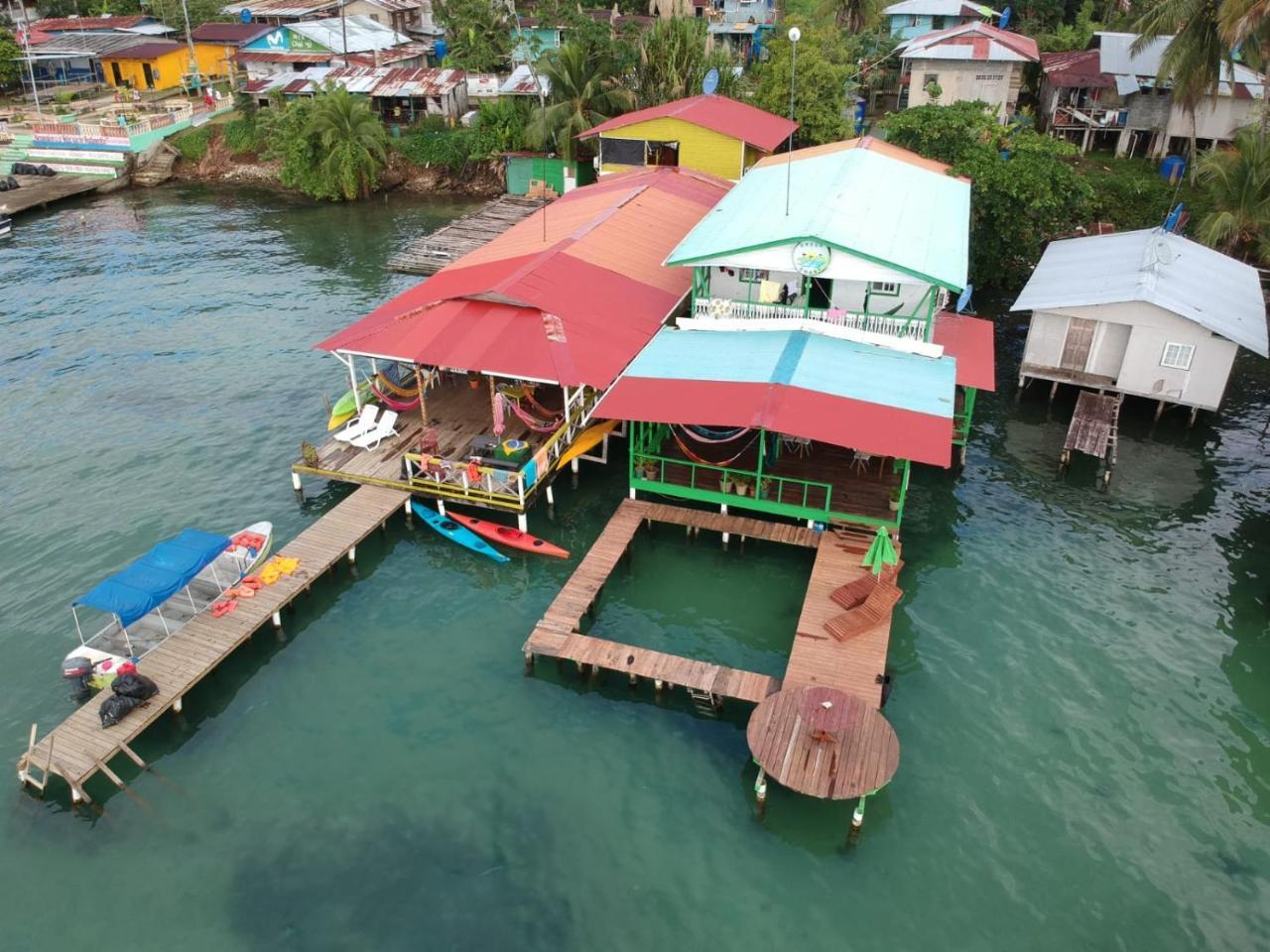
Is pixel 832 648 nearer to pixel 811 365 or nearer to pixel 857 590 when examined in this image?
pixel 857 590

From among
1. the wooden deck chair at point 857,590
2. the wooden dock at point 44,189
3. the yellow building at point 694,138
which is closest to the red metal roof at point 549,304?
the yellow building at point 694,138

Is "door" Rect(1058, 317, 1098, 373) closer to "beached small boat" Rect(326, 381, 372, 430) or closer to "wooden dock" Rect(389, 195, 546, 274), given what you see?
"beached small boat" Rect(326, 381, 372, 430)

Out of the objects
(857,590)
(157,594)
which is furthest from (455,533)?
A: (857,590)

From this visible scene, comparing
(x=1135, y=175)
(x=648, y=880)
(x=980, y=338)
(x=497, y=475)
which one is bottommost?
(x=648, y=880)

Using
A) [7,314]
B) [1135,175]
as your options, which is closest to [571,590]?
[7,314]

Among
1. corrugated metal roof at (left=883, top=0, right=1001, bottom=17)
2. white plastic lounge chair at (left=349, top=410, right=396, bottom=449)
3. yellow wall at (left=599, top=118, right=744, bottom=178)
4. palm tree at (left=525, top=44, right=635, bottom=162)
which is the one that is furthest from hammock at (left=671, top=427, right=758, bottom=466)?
corrugated metal roof at (left=883, top=0, right=1001, bottom=17)

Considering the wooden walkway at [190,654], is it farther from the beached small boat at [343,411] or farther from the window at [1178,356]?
the window at [1178,356]

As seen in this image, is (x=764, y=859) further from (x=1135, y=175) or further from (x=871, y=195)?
(x=1135, y=175)
